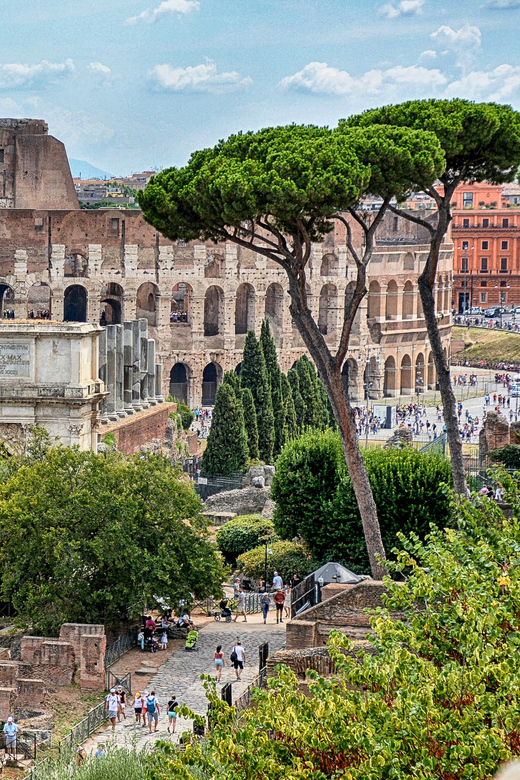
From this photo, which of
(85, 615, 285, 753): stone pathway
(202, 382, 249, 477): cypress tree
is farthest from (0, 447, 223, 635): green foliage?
(202, 382, 249, 477): cypress tree

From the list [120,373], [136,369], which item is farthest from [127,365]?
[120,373]

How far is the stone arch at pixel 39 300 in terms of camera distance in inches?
2350

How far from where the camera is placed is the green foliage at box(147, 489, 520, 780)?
995 centimetres

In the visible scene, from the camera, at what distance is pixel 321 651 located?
679 inches

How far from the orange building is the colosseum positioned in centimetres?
2134

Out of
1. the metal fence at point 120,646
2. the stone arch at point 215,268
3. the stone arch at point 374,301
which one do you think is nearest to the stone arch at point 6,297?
the stone arch at point 215,268

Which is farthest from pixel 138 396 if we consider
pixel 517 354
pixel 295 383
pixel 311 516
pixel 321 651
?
pixel 517 354

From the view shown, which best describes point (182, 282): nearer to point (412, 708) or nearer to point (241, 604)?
point (241, 604)

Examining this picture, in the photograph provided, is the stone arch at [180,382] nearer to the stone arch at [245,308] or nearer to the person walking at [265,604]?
the stone arch at [245,308]

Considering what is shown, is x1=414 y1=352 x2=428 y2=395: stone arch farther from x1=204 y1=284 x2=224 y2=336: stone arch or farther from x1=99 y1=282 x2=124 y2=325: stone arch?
x1=99 y1=282 x2=124 y2=325: stone arch

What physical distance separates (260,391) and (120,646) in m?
22.5

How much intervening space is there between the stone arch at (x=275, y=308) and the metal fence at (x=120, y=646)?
41.7 m

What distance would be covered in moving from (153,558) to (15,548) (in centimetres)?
195

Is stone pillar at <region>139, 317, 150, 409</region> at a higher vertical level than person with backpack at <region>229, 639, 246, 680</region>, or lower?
higher
